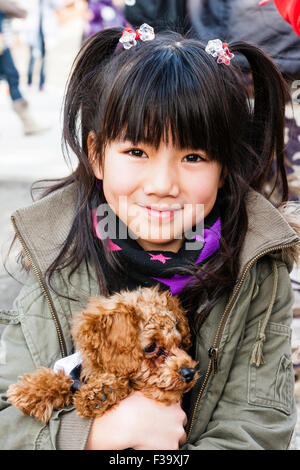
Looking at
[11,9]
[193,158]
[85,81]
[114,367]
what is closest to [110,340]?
[114,367]

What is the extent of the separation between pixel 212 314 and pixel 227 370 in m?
0.18

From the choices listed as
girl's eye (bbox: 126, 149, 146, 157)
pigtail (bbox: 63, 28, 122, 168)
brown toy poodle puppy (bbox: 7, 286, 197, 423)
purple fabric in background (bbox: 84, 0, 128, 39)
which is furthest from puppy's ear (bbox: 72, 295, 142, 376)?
purple fabric in background (bbox: 84, 0, 128, 39)

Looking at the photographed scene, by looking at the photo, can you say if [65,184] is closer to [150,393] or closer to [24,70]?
[150,393]

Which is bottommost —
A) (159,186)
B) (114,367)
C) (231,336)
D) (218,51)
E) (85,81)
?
(231,336)

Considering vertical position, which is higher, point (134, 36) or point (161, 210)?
point (134, 36)

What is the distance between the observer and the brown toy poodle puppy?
1393mm

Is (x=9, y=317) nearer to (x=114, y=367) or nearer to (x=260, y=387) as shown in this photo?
(x=114, y=367)

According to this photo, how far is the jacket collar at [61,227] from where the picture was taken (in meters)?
1.63

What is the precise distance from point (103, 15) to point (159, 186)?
3476 mm

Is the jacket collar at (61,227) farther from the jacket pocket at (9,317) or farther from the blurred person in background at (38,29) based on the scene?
the blurred person in background at (38,29)

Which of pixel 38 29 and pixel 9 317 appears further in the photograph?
pixel 38 29

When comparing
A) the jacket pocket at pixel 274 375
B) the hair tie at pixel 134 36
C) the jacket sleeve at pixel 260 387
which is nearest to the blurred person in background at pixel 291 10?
the hair tie at pixel 134 36

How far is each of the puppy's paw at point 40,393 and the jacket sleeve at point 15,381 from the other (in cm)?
3

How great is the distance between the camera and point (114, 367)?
1.40m
